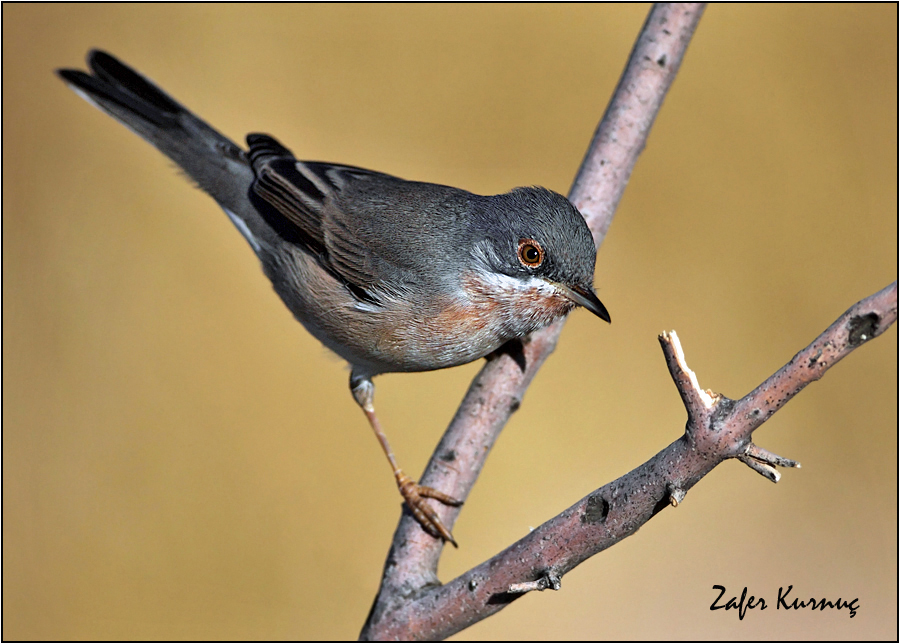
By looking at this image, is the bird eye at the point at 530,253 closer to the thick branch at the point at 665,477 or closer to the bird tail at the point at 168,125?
the thick branch at the point at 665,477

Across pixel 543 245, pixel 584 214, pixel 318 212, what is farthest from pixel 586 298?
pixel 318 212

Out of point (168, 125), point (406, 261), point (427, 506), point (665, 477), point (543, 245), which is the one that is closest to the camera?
point (665, 477)

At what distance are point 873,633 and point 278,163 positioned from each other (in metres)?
5.35

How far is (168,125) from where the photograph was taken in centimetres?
439

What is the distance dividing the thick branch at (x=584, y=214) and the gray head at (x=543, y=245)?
0.62 meters

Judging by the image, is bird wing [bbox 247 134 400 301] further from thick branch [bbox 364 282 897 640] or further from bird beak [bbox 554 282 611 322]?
thick branch [bbox 364 282 897 640]

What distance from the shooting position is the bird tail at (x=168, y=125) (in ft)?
14.2

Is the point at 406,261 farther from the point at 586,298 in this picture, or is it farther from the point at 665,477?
the point at 665,477

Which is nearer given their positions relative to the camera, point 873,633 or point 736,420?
point 736,420

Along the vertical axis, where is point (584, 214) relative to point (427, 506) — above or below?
above

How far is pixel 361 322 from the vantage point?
11.5ft

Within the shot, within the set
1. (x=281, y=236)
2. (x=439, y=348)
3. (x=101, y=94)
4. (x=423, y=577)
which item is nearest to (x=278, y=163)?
(x=281, y=236)

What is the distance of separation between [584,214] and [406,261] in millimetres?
1019

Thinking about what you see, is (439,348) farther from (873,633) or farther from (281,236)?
(873,633)
